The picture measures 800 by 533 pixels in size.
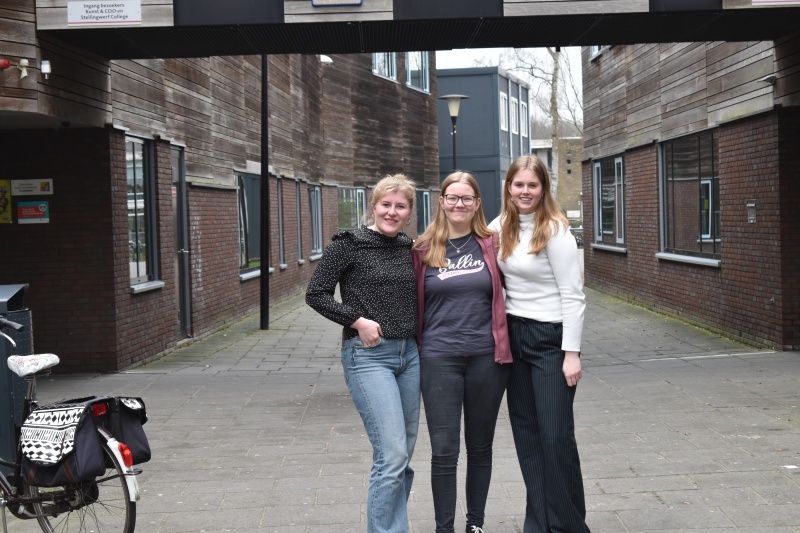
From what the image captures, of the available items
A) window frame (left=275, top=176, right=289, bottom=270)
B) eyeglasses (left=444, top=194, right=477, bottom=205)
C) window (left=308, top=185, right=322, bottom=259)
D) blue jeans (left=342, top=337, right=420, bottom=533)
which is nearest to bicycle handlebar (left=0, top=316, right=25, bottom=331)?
blue jeans (left=342, top=337, right=420, bottom=533)

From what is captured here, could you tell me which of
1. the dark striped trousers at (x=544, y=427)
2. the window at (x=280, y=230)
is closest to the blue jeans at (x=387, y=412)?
the dark striped trousers at (x=544, y=427)

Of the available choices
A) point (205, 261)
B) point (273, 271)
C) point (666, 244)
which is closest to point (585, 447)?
point (205, 261)

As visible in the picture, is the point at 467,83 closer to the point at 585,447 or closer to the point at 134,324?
the point at 134,324

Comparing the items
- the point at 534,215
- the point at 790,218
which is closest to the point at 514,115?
the point at 790,218

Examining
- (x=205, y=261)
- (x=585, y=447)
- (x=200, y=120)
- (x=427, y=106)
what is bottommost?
(x=585, y=447)

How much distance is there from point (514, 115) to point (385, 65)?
63.2 feet

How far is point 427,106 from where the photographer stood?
3819 centimetres

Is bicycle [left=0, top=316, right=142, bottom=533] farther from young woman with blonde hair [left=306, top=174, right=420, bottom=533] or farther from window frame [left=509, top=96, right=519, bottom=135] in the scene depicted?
window frame [left=509, top=96, right=519, bottom=135]

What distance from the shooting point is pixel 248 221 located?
63.1ft

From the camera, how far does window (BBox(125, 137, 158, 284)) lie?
1199cm

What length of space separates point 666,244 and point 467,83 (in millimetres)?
32297

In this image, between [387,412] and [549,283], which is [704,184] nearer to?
[549,283]

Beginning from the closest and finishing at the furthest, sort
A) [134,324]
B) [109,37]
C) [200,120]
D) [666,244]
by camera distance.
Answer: [109,37], [134,324], [200,120], [666,244]

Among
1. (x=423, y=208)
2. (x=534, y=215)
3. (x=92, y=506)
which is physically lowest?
(x=92, y=506)
